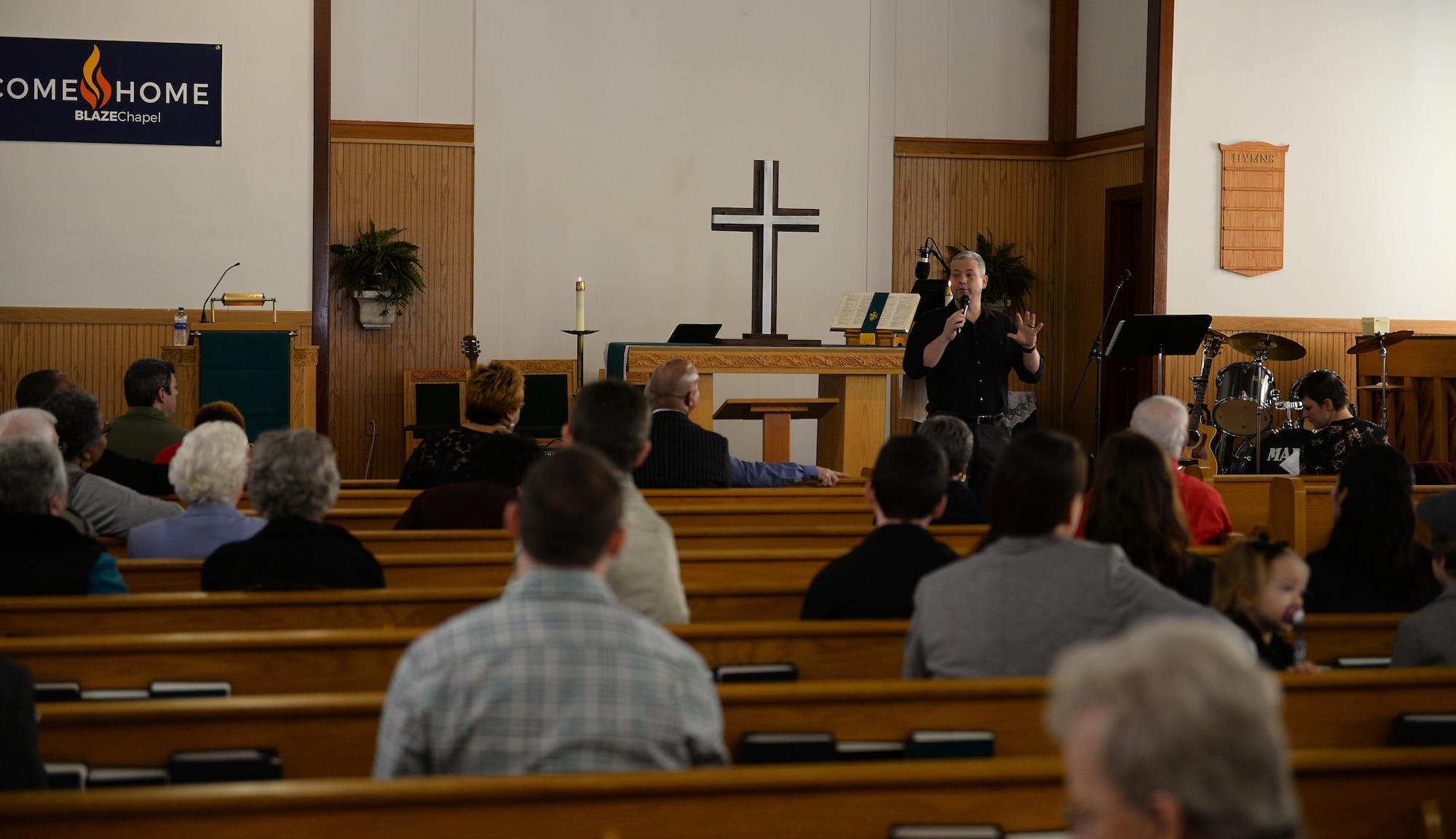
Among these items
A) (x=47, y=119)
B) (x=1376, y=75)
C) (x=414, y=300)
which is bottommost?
(x=414, y=300)

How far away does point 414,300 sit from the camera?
9578 millimetres

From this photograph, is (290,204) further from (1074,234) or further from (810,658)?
(810,658)

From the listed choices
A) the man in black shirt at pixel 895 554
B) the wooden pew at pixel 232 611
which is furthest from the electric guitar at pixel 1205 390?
the wooden pew at pixel 232 611

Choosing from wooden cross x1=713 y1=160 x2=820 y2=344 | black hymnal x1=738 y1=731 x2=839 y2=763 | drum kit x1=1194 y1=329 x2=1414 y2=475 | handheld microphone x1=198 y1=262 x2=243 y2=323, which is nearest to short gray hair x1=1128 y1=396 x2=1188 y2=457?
black hymnal x1=738 y1=731 x2=839 y2=763

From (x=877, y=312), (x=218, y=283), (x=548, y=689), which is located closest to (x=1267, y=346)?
(x=877, y=312)

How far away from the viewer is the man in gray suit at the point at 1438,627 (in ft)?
8.48

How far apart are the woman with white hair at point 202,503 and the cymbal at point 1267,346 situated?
6.98 meters

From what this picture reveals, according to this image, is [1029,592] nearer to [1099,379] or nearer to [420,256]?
[1099,379]

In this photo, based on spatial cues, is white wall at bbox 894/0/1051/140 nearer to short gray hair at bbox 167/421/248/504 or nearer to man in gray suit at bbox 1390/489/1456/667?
short gray hair at bbox 167/421/248/504

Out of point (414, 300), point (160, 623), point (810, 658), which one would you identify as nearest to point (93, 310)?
point (414, 300)

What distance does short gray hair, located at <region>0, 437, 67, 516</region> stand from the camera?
2.95 m

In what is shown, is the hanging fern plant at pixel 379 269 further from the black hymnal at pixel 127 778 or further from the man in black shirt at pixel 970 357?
Answer: the black hymnal at pixel 127 778

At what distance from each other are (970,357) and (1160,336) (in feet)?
5.81

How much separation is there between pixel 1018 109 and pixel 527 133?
3.69 m
